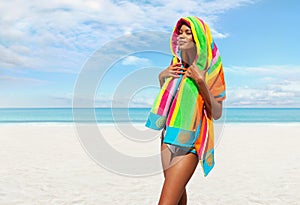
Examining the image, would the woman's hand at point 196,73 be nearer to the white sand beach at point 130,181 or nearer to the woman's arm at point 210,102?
the woman's arm at point 210,102

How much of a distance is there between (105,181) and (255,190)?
2572 mm

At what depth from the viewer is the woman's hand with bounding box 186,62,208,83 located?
7.16 ft

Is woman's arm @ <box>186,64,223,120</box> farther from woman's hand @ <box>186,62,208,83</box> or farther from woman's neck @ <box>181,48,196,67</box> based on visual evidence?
woman's neck @ <box>181,48,196,67</box>

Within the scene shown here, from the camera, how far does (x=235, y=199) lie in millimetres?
5473

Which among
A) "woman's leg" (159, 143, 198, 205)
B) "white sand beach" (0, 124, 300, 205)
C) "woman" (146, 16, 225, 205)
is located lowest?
"white sand beach" (0, 124, 300, 205)

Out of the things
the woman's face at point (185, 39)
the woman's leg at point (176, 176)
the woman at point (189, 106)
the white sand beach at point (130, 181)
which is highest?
the woman's face at point (185, 39)

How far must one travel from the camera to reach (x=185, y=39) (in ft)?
7.63

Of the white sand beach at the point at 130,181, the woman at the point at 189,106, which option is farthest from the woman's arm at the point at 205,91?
the white sand beach at the point at 130,181

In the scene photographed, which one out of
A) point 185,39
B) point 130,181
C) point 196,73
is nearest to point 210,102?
point 196,73

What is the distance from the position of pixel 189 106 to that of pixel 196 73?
212mm

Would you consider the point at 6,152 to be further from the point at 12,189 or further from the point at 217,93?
the point at 217,93

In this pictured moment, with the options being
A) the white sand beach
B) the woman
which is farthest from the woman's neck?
the white sand beach

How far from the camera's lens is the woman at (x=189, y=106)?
7.37 feet

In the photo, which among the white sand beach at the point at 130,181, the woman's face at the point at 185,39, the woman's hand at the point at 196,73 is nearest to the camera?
the woman's hand at the point at 196,73
